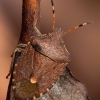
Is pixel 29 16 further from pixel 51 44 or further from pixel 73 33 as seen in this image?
pixel 73 33

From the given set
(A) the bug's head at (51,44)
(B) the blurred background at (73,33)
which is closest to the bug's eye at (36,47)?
(A) the bug's head at (51,44)

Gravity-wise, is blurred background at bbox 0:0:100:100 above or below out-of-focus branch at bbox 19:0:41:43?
below

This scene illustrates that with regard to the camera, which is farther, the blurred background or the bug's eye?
the blurred background

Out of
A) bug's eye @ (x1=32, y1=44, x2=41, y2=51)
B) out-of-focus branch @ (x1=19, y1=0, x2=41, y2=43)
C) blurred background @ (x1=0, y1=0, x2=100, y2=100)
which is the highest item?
out-of-focus branch @ (x1=19, y1=0, x2=41, y2=43)

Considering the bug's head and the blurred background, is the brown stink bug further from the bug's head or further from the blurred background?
the blurred background

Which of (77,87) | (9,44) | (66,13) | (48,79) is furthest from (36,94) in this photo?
(66,13)

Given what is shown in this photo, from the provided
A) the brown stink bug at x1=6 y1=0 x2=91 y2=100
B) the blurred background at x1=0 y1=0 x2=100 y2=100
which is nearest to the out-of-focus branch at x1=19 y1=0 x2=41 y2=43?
the brown stink bug at x1=6 y1=0 x2=91 y2=100

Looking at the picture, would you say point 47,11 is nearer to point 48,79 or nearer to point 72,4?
point 72,4
